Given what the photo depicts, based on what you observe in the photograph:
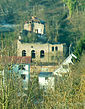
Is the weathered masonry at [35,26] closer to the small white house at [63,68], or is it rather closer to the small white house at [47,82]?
the small white house at [63,68]

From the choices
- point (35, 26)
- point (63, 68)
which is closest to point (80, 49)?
point (63, 68)

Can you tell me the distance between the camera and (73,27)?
963 inches

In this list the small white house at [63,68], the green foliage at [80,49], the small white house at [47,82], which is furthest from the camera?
the green foliage at [80,49]

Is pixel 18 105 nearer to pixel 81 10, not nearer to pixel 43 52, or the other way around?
pixel 43 52

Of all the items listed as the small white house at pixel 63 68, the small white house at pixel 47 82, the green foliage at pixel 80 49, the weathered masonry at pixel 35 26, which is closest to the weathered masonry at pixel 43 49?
the weathered masonry at pixel 35 26

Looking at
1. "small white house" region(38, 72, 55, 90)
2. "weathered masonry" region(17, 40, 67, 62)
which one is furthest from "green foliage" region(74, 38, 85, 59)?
"weathered masonry" region(17, 40, 67, 62)

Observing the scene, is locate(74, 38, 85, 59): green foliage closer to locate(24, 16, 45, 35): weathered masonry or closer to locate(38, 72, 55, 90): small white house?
locate(38, 72, 55, 90): small white house

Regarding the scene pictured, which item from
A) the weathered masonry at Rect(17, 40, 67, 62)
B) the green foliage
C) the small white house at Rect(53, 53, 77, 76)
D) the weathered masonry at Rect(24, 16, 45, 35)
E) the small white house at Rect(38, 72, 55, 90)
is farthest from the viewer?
the weathered masonry at Rect(24, 16, 45, 35)

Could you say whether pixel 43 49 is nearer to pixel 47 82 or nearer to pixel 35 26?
pixel 35 26

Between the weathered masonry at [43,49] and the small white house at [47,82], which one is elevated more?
the small white house at [47,82]

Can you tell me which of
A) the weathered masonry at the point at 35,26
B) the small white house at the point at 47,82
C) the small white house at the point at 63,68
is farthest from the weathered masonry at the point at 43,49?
the small white house at the point at 47,82

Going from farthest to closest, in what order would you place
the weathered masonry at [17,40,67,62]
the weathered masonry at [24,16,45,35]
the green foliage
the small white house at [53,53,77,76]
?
the weathered masonry at [24,16,45,35]
the weathered masonry at [17,40,67,62]
the green foliage
the small white house at [53,53,77,76]

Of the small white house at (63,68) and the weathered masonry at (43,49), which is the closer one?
the small white house at (63,68)

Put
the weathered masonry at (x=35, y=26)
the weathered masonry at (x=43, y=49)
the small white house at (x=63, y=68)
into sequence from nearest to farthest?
1. the small white house at (x=63, y=68)
2. the weathered masonry at (x=43, y=49)
3. the weathered masonry at (x=35, y=26)
